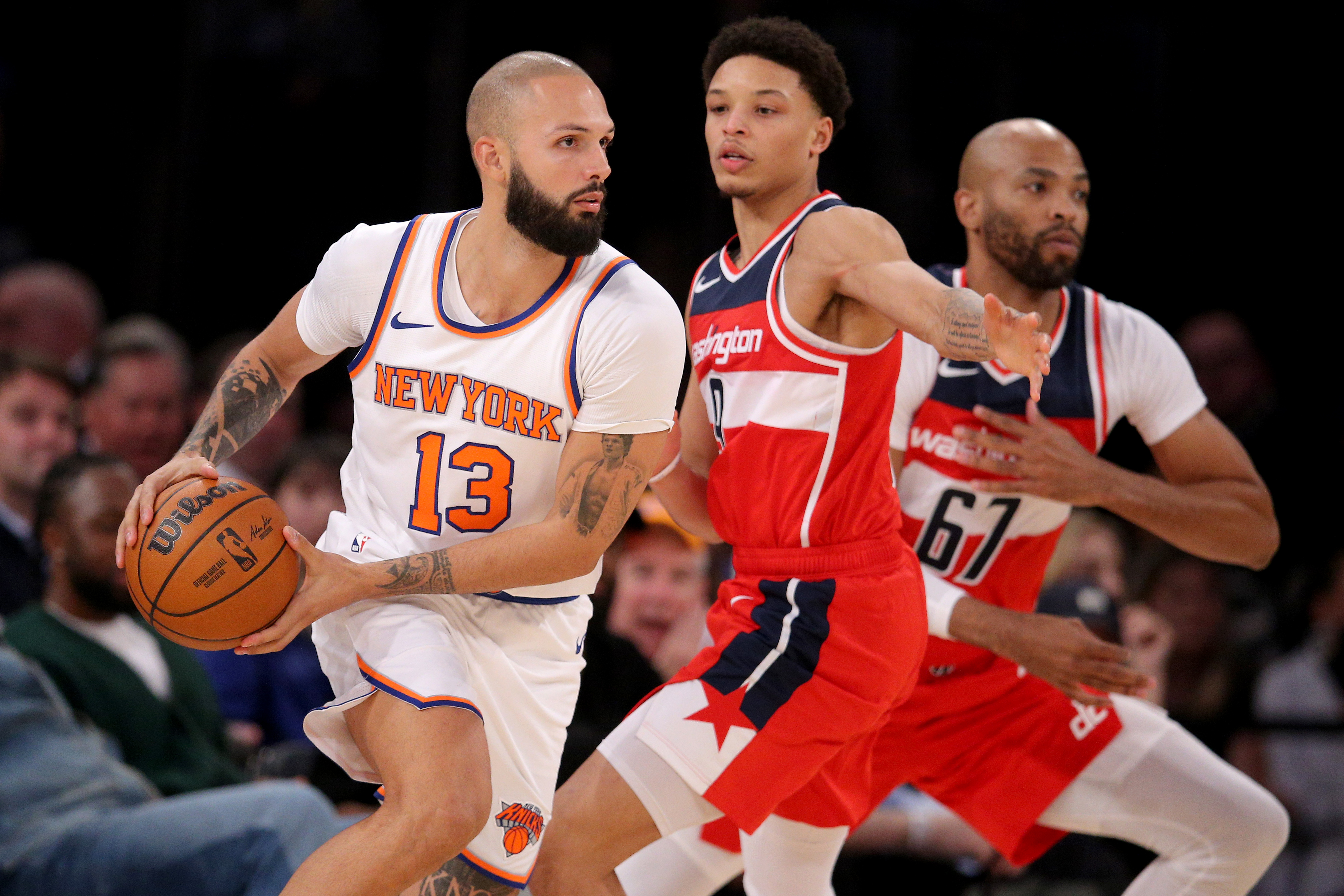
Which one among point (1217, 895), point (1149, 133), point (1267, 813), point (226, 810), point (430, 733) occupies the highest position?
point (1149, 133)

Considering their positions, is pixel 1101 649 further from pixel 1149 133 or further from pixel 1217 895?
pixel 1149 133

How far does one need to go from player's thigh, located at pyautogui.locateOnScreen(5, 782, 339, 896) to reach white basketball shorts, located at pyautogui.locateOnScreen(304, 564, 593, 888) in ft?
3.56

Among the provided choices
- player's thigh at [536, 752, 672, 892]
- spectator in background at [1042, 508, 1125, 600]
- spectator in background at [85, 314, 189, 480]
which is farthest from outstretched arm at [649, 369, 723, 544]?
spectator in background at [85, 314, 189, 480]

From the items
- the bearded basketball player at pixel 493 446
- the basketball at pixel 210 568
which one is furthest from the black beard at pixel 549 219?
the basketball at pixel 210 568

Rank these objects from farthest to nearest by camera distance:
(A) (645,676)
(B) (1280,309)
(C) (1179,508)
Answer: (B) (1280,309)
(A) (645,676)
(C) (1179,508)

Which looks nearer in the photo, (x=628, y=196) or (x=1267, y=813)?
(x=1267, y=813)

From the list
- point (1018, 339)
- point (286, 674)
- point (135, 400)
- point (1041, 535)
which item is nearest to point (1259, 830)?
point (1041, 535)

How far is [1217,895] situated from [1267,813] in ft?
0.84

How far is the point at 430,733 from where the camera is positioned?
2.96 meters

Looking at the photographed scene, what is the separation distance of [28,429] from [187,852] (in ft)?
8.01

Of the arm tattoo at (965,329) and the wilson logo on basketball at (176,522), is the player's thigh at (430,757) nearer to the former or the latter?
the wilson logo on basketball at (176,522)

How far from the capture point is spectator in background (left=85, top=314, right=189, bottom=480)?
22.0ft

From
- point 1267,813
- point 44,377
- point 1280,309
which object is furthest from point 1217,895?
point 1280,309

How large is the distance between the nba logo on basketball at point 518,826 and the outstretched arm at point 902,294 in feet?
4.30
